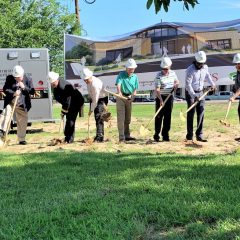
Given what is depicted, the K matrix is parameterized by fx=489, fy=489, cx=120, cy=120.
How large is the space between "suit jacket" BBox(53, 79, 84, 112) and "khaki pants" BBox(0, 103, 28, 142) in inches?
37.2

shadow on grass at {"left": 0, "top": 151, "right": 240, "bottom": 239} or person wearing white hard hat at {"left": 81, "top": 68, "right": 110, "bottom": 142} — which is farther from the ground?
person wearing white hard hat at {"left": 81, "top": 68, "right": 110, "bottom": 142}

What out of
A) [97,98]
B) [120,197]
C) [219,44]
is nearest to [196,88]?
[97,98]

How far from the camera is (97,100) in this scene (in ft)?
33.8

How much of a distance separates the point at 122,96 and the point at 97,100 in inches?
21.0

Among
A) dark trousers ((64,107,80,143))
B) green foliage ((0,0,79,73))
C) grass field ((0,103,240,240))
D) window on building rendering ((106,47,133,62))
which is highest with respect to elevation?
green foliage ((0,0,79,73))

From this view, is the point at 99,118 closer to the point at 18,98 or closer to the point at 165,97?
the point at 165,97

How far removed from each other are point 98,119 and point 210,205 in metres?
6.36

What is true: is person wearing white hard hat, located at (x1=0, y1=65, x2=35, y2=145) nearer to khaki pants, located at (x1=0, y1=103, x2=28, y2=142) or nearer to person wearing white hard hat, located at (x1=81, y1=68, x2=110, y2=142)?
khaki pants, located at (x1=0, y1=103, x2=28, y2=142)

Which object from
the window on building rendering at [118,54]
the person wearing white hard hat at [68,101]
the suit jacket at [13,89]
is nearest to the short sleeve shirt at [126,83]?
the person wearing white hard hat at [68,101]

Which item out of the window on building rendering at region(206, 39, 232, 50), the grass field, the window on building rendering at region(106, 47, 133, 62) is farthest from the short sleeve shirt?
the window on building rendering at region(106, 47, 133, 62)

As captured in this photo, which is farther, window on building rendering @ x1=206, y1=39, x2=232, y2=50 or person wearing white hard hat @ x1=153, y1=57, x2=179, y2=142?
window on building rendering @ x1=206, y1=39, x2=232, y2=50

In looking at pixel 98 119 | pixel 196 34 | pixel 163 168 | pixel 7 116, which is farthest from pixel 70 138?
pixel 196 34

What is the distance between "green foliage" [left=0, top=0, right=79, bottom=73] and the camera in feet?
103

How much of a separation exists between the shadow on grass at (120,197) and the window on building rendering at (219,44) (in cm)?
1088
